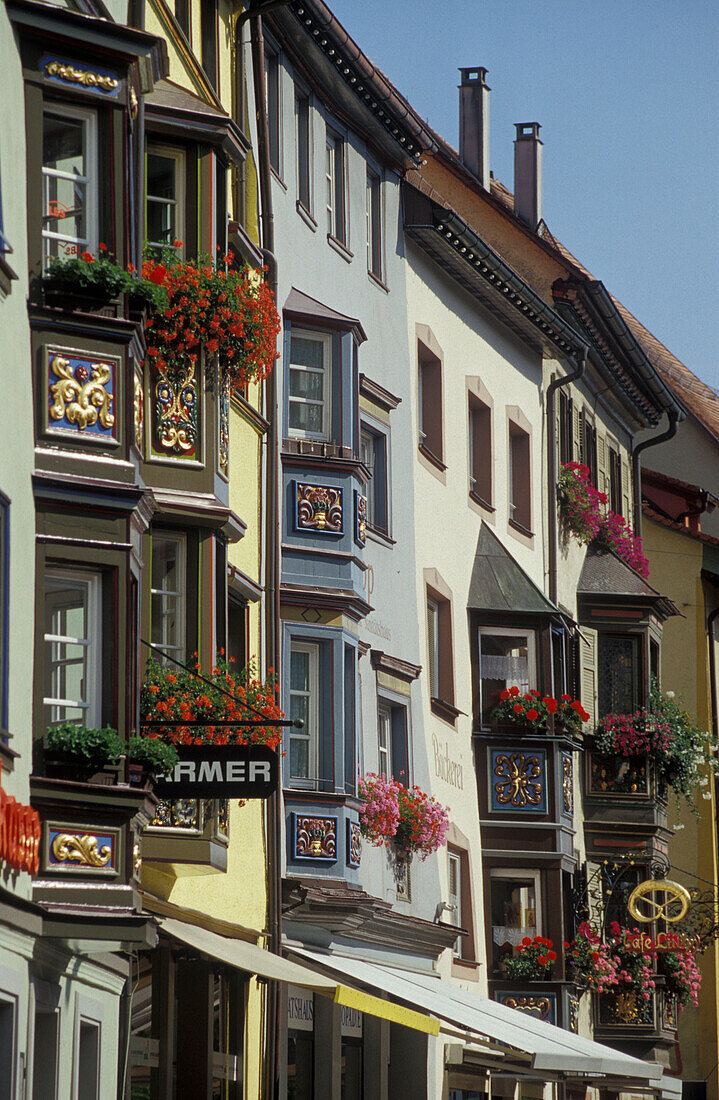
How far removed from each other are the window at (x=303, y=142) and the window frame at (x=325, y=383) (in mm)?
1451

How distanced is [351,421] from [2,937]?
32.5 feet

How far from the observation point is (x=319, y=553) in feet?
69.1

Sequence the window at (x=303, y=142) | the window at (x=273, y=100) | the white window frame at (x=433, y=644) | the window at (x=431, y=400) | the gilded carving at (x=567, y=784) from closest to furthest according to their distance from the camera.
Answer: the window at (x=273, y=100)
the window at (x=303, y=142)
the white window frame at (x=433, y=644)
the window at (x=431, y=400)
the gilded carving at (x=567, y=784)

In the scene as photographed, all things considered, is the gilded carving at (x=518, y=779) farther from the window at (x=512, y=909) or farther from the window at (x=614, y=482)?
the window at (x=614, y=482)

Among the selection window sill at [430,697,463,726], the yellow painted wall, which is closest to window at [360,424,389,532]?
window sill at [430,697,463,726]

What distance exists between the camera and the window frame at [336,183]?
23188mm

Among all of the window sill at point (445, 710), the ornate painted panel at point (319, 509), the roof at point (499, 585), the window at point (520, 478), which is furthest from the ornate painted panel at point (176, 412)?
the window at point (520, 478)

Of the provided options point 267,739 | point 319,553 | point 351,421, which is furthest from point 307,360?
point 267,739

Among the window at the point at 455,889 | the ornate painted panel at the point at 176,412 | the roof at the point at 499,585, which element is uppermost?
the ornate painted panel at the point at 176,412

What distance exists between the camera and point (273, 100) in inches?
845

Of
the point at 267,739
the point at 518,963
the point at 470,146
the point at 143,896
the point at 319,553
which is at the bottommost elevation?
the point at 518,963

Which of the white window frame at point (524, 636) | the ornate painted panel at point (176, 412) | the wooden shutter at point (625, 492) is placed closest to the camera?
the ornate painted panel at point (176, 412)

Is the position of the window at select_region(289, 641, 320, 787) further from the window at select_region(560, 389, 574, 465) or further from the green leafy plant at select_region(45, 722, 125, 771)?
the window at select_region(560, 389, 574, 465)

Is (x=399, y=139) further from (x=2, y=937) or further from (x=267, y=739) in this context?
(x=2, y=937)
